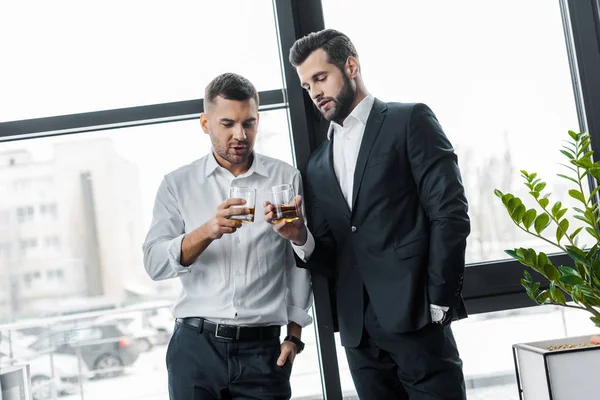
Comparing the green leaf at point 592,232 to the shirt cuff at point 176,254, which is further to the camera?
the green leaf at point 592,232

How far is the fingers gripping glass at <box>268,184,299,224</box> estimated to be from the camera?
1912mm

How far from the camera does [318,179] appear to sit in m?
2.26

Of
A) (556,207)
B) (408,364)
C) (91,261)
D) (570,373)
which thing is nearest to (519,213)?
(556,207)

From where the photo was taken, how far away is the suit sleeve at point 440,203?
1.91 metres

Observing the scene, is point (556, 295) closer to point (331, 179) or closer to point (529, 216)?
point (529, 216)

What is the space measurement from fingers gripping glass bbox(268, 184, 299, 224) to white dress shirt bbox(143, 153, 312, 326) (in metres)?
0.17

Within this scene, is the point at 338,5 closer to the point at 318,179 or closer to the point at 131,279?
the point at 318,179

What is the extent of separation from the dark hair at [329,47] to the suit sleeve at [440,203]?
13.1 inches

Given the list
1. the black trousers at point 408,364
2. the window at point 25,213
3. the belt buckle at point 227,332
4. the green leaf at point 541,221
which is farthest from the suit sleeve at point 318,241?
the window at point 25,213

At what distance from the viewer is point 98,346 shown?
8.17 ft

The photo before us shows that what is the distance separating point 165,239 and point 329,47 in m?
0.92

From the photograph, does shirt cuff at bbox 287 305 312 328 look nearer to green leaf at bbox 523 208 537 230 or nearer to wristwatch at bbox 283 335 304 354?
wristwatch at bbox 283 335 304 354

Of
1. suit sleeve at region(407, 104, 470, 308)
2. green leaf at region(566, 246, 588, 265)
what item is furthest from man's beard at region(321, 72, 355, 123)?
green leaf at region(566, 246, 588, 265)

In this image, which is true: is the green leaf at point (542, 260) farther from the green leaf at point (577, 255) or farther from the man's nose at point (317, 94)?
the man's nose at point (317, 94)
